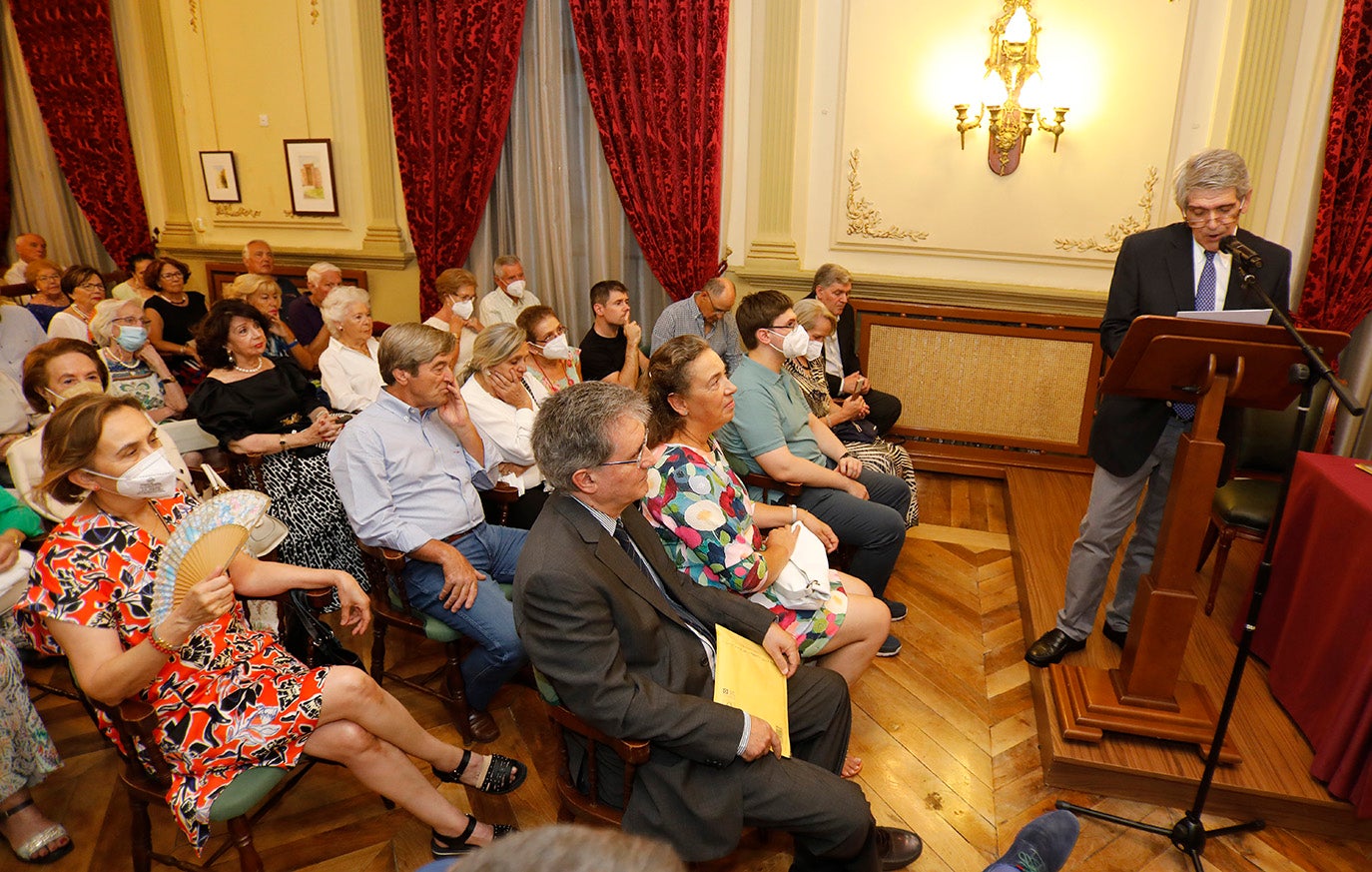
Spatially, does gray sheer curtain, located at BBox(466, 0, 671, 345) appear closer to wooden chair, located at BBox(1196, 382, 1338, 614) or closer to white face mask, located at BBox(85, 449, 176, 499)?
wooden chair, located at BBox(1196, 382, 1338, 614)

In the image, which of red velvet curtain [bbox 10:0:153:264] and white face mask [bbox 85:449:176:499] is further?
red velvet curtain [bbox 10:0:153:264]

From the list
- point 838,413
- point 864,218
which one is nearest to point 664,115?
point 864,218

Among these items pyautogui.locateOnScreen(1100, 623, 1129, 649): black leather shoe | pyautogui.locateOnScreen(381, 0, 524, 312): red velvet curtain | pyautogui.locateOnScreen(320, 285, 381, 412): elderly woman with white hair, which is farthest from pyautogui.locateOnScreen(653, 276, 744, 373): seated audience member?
pyautogui.locateOnScreen(1100, 623, 1129, 649): black leather shoe

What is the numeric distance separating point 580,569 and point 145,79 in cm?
750

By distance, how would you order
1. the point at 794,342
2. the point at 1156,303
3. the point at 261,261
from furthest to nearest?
the point at 261,261 → the point at 794,342 → the point at 1156,303

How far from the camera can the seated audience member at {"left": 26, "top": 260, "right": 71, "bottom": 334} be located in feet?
18.2

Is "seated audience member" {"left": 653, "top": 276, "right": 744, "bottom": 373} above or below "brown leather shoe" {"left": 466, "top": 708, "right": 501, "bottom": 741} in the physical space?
above

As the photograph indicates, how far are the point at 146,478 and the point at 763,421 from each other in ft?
6.88

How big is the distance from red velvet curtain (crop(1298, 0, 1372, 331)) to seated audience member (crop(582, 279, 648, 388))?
3.81m

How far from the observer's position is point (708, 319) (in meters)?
5.28

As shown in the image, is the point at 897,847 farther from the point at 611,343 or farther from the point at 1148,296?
the point at 611,343

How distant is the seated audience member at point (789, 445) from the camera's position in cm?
339

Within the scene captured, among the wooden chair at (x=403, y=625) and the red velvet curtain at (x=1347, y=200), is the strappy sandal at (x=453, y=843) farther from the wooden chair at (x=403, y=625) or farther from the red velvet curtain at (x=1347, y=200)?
the red velvet curtain at (x=1347, y=200)

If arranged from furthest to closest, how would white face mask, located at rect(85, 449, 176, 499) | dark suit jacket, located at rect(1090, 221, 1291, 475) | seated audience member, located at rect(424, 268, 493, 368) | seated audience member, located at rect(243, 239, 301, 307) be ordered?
seated audience member, located at rect(243, 239, 301, 307) → seated audience member, located at rect(424, 268, 493, 368) → dark suit jacket, located at rect(1090, 221, 1291, 475) → white face mask, located at rect(85, 449, 176, 499)
